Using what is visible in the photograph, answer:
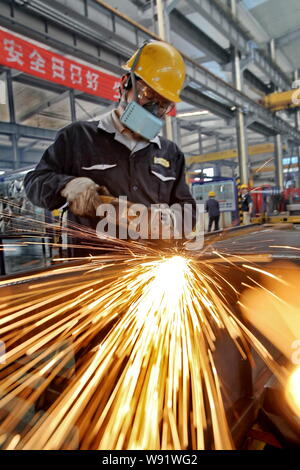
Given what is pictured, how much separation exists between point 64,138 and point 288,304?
52.2 inches

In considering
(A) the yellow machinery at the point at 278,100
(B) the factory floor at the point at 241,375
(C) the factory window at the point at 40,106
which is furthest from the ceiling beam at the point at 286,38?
(B) the factory floor at the point at 241,375

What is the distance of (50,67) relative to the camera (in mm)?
4359

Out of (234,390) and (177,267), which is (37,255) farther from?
(234,390)

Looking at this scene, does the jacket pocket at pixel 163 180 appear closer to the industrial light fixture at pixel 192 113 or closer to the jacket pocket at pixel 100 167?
the jacket pocket at pixel 100 167

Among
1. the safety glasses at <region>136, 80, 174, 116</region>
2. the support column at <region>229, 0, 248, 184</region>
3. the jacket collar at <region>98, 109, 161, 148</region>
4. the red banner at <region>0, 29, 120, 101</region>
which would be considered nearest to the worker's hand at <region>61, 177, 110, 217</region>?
the jacket collar at <region>98, 109, 161, 148</region>

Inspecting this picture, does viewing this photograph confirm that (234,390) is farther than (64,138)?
No

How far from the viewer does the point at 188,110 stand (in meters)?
11.8

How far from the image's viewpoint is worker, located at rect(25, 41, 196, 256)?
1563 millimetres

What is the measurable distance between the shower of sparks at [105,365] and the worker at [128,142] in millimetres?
699

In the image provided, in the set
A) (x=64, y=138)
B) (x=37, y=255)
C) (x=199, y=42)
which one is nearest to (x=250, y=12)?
(x=199, y=42)

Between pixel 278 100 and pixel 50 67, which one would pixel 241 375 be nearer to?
pixel 50 67

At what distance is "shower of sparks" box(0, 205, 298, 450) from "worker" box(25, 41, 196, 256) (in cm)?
70

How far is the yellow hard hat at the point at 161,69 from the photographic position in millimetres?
1631

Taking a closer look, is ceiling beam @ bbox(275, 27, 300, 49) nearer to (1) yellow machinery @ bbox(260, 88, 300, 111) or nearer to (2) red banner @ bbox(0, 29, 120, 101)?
(1) yellow machinery @ bbox(260, 88, 300, 111)
